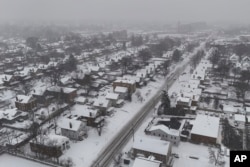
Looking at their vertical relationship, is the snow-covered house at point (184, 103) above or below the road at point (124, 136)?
above

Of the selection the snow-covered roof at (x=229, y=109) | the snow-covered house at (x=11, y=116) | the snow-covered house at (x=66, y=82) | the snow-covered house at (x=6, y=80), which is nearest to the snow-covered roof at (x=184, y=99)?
the snow-covered roof at (x=229, y=109)

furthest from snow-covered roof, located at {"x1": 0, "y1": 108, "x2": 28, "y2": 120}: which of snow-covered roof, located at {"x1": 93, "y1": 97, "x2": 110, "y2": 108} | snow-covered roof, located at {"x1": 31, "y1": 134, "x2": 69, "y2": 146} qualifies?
snow-covered roof, located at {"x1": 93, "y1": 97, "x2": 110, "y2": 108}

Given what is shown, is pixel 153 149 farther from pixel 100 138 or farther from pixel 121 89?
pixel 121 89

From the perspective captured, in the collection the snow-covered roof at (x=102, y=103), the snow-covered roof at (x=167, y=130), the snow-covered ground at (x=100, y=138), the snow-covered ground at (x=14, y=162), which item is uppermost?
the snow-covered roof at (x=102, y=103)

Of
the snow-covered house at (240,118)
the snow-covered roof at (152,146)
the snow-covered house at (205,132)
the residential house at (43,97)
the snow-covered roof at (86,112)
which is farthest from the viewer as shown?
the residential house at (43,97)

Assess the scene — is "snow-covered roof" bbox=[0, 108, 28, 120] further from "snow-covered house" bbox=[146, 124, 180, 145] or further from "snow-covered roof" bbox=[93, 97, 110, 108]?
"snow-covered house" bbox=[146, 124, 180, 145]

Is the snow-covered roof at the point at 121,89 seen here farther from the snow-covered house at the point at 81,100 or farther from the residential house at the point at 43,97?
the residential house at the point at 43,97

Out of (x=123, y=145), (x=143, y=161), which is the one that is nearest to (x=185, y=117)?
(x=123, y=145)
